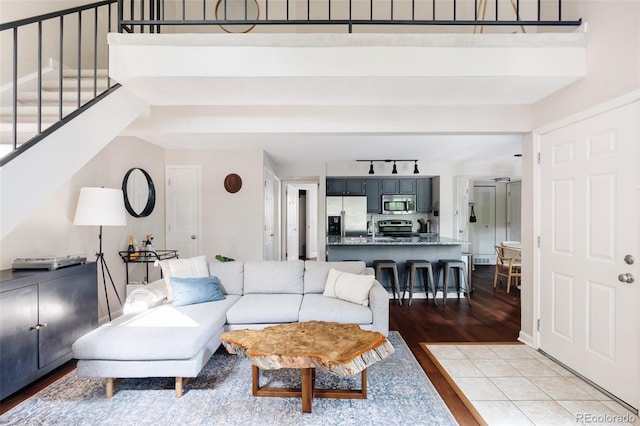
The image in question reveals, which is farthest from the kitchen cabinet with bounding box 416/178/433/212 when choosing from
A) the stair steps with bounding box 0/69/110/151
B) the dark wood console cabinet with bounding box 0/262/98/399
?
the dark wood console cabinet with bounding box 0/262/98/399

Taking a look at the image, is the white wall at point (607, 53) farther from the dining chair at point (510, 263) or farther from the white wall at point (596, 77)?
the dining chair at point (510, 263)

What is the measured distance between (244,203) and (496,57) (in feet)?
13.1

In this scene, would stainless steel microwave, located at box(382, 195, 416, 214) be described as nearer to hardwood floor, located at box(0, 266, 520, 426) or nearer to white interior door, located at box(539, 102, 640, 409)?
hardwood floor, located at box(0, 266, 520, 426)

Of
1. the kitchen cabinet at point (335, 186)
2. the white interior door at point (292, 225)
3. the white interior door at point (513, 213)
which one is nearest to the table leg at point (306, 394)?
the kitchen cabinet at point (335, 186)

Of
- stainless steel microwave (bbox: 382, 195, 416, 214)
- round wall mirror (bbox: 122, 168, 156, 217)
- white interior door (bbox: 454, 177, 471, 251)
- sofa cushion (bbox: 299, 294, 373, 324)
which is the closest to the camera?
sofa cushion (bbox: 299, 294, 373, 324)

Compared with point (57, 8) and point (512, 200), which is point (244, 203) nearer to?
point (57, 8)

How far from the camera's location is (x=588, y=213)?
95.2 inches

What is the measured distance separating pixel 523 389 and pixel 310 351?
5.45 ft

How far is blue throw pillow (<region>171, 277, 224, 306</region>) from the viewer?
2.96 m

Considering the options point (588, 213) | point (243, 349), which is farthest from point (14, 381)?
point (588, 213)

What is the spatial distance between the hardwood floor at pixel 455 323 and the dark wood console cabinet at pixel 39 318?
115 inches

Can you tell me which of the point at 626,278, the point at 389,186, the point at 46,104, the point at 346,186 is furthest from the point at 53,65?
the point at 389,186

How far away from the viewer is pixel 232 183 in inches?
205

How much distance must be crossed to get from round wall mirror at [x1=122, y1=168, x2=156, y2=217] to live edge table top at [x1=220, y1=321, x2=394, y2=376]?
A: 2856 millimetres
